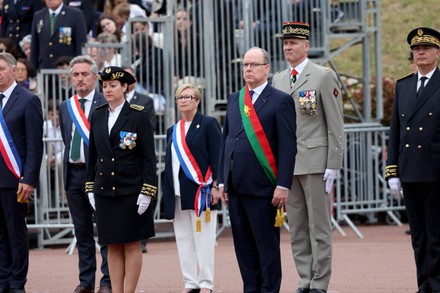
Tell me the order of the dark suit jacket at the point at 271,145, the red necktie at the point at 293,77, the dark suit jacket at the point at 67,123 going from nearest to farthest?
the dark suit jacket at the point at 271,145 < the red necktie at the point at 293,77 < the dark suit jacket at the point at 67,123

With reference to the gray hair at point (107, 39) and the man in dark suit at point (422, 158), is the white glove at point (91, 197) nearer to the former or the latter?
the man in dark suit at point (422, 158)

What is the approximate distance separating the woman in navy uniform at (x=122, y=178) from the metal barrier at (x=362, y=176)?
628cm

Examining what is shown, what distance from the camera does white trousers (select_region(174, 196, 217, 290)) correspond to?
10.6 metres

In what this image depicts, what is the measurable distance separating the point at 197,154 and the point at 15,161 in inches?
64.4

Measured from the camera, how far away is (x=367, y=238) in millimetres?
15133

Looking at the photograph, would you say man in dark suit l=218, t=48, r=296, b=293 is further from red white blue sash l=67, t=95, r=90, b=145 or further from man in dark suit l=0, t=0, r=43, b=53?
man in dark suit l=0, t=0, r=43, b=53

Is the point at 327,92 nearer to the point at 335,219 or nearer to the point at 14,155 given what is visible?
the point at 14,155

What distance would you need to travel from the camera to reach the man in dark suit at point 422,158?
380 inches


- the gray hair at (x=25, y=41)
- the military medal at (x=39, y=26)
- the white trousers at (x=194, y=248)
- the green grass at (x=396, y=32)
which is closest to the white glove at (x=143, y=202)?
the white trousers at (x=194, y=248)

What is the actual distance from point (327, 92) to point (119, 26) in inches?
330

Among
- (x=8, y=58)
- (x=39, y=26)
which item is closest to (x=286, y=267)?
(x=8, y=58)

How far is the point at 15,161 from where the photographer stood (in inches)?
418

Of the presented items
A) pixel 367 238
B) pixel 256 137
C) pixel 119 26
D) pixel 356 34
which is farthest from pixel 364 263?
pixel 119 26

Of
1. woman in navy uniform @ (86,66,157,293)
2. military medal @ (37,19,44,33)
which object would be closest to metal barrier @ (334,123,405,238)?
military medal @ (37,19,44,33)
